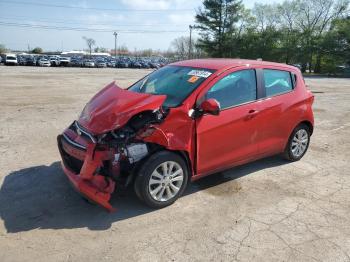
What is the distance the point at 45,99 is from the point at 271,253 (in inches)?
425

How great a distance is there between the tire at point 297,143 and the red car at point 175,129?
29 cm

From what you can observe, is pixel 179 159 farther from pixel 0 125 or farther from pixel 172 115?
pixel 0 125

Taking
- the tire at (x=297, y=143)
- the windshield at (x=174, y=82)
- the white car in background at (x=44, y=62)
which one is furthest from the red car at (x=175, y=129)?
the white car in background at (x=44, y=62)

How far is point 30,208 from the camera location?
400cm

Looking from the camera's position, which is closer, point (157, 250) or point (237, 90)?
point (157, 250)

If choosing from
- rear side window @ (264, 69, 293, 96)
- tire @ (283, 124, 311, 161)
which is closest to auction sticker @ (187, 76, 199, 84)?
rear side window @ (264, 69, 293, 96)

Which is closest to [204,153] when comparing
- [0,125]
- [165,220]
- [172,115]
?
[172,115]

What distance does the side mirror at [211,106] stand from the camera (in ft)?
13.0

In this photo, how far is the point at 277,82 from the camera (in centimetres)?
530

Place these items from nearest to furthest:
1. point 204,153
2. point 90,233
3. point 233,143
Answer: point 90,233 → point 204,153 → point 233,143

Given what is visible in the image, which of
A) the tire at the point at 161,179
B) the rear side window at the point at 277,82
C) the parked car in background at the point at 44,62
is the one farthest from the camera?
the parked car in background at the point at 44,62

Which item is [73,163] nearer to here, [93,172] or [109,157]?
[93,172]

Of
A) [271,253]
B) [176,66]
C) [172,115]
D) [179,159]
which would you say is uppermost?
[176,66]

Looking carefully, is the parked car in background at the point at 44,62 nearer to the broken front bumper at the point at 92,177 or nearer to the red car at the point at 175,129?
the red car at the point at 175,129
